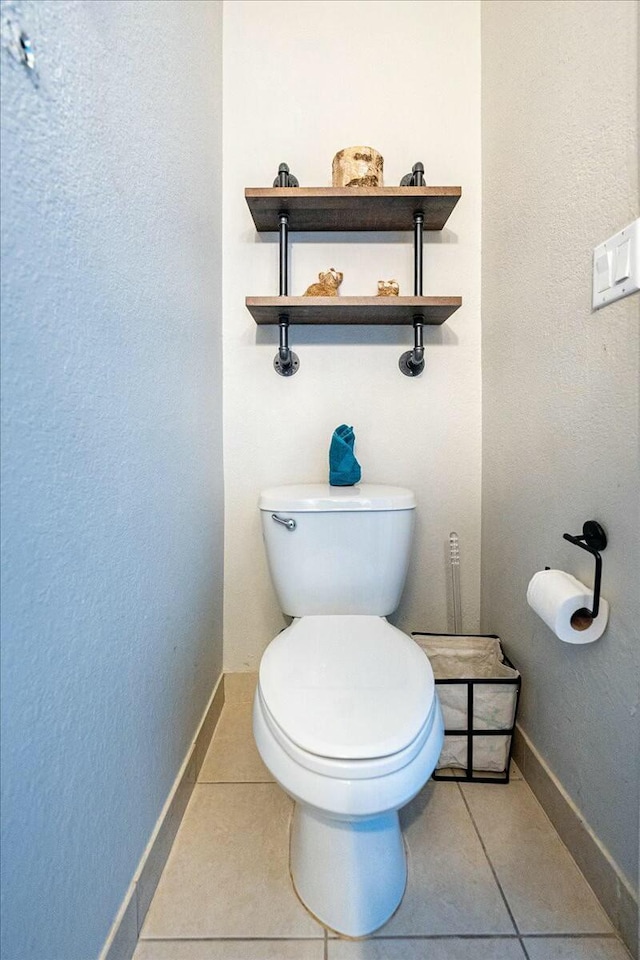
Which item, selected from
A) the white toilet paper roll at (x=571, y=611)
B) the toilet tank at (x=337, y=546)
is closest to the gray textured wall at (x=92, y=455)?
the toilet tank at (x=337, y=546)

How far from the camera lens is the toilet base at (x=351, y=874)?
2.55 ft

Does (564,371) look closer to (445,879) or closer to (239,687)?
(445,879)

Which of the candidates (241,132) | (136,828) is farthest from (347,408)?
(136,828)

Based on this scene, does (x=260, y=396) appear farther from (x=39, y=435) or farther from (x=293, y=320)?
(x=39, y=435)

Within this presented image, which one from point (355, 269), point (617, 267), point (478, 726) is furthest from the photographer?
point (355, 269)

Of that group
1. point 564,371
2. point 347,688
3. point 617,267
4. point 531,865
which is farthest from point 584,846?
point 617,267

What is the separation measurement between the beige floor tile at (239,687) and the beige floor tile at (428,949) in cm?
70

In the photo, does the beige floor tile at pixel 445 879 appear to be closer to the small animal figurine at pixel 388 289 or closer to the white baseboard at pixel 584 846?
the white baseboard at pixel 584 846

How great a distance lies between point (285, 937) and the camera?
77 cm

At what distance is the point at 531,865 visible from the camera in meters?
0.89

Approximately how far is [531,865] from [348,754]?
0.58m

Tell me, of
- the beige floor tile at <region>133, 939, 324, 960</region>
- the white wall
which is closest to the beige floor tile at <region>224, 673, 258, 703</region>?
the white wall

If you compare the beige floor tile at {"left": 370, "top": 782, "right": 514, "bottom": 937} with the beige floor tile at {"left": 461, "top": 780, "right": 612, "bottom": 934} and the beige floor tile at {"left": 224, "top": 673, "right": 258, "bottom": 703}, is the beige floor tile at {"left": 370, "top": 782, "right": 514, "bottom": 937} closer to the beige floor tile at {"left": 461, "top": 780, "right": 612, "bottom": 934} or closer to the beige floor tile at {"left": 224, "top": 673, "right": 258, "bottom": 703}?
the beige floor tile at {"left": 461, "top": 780, "right": 612, "bottom": 934}

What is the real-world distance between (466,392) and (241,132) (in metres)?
1.06
